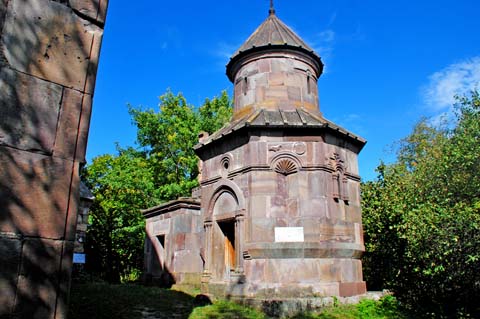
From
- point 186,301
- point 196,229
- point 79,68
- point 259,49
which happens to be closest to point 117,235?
point 196,229

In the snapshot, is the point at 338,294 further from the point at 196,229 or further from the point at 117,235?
the point at 117,235

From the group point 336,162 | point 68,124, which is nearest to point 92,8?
point 68,124

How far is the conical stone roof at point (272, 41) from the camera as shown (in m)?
12.2

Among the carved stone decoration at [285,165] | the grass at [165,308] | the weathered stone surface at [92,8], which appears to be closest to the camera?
the weathered stone surface at [92,8]

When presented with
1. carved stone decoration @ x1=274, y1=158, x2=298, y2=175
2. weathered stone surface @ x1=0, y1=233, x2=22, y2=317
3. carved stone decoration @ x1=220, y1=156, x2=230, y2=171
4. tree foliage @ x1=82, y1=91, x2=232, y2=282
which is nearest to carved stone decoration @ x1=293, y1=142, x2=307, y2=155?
carved stone decoration @ x1=274, y1=158, x2=298, y2=175

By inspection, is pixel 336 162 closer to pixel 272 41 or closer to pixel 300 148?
pixel 300 148

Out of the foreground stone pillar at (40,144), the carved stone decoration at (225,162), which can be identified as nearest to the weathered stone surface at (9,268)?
the foreground stone pillar at (40,144)

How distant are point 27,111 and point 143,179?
64.3 feet

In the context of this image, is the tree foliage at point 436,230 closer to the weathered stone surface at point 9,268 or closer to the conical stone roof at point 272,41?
the conical stone roof at point 272,41

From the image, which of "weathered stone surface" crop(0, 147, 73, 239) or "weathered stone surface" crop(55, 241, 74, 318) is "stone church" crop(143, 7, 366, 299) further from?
"weathered stone surface" crop(0, 147, 73, 239)

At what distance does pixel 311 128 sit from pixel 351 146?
1.83 metres

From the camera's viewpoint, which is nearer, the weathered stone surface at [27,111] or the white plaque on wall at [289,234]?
the weathered stone surface at [27,111]

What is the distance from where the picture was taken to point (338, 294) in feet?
A: 30.6

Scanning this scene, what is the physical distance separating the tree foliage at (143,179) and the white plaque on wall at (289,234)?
12090 mm
